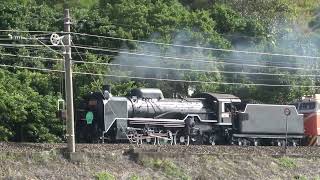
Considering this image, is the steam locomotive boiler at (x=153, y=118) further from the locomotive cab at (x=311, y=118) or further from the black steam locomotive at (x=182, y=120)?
the locomotive cab at (x=311, y=118)

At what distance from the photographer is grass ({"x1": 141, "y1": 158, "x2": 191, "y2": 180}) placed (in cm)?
2066

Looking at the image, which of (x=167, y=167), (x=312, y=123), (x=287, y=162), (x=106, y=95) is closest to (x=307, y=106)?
(x=312, y=123)

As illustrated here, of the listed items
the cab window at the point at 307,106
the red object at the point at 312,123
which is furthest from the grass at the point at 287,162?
the cab window at the point at 307,106

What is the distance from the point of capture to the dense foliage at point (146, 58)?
2933 cm

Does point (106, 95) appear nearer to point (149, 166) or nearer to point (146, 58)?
point (149, 166)

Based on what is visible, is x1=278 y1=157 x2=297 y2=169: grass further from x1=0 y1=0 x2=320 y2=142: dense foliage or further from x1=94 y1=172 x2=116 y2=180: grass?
x1=0 y1=0 x2=320 y2=142: dense foliage

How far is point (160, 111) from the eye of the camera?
2667 centimetres

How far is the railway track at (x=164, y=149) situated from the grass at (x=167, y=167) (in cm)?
37

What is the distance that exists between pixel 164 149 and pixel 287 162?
4.84 meters

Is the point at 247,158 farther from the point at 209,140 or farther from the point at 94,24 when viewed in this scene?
the point at 94,24

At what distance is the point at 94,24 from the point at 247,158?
64.6 feet

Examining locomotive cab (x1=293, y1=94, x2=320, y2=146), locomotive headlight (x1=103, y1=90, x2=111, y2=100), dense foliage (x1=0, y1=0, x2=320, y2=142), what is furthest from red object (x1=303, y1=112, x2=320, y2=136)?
locomotive headlight (x1=103, y1=90, x2=111, y2=100)

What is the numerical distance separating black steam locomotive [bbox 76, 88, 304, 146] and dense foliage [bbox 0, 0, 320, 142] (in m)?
3.37

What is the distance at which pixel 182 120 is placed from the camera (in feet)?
87.8
